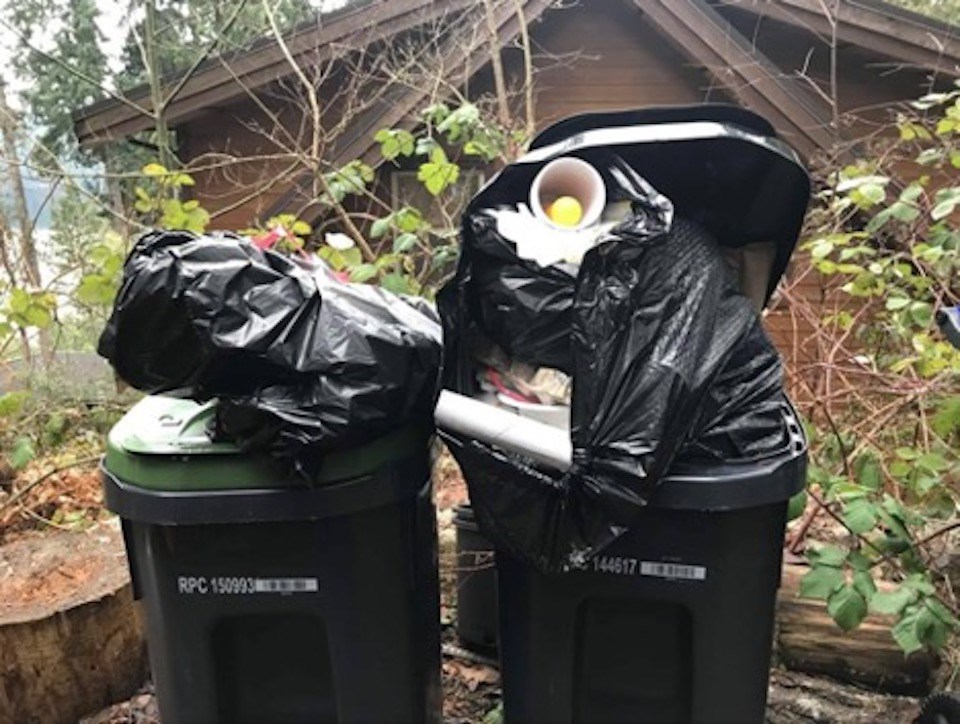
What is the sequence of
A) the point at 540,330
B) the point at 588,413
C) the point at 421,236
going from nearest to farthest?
the point at 588,413
the point at 540,330
the point at 421,236

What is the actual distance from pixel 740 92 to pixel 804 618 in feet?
14.8

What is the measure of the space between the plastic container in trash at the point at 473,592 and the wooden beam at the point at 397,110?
10.5 ft

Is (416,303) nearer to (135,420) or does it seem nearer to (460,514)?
(135,420)

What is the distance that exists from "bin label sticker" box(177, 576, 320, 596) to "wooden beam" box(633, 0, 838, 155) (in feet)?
15.7

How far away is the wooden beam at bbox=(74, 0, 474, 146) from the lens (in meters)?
5.19

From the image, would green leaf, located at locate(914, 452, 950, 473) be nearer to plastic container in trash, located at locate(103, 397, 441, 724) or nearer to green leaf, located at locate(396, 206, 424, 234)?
plastic container in trash, located at locate(103, 397, 441, 724)

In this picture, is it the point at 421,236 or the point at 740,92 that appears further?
the point at 740,92

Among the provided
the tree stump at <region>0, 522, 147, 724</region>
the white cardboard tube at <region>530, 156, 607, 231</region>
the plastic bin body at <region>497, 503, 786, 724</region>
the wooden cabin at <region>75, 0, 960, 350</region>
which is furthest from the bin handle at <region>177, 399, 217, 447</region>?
the wooden cabin at <region>75, 0, 960, 350</region>

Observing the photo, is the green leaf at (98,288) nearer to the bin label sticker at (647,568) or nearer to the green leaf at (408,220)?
the green leaf at (408,220)

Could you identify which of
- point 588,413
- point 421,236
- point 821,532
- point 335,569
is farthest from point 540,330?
point 421,236

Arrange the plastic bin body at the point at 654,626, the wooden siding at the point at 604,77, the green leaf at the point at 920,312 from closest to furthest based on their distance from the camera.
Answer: the plastic bin body at the point at 654,626
the green leaf at the point at 920,312
the wooden siding at the point at 604,77

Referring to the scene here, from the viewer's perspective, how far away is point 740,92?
5719 millimetres

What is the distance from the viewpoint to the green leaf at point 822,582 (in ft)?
5.74

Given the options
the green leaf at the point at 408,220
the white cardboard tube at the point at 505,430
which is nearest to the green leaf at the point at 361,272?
the green leaf at the point at 408,220
